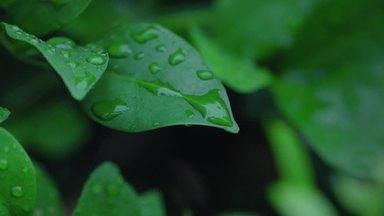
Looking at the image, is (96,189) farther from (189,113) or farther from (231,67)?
(231,67)

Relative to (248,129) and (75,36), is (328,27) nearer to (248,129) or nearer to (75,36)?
(248,129)

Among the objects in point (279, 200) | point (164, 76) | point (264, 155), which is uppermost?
point (164, 76)

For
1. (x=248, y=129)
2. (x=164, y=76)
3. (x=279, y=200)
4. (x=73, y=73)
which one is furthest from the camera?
(x=279, y=200)

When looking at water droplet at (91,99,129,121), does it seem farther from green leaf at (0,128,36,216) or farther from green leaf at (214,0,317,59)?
green leaf at (214,0,317,59)

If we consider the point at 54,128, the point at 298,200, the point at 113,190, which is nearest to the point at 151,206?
the point at 113,190

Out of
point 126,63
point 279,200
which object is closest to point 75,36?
point 126,63
